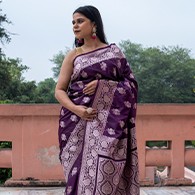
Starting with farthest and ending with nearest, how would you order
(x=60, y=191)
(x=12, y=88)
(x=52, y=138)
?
1. (x=12, y=88)
2. (x=52, y=138)
3. (x=60, y=191)

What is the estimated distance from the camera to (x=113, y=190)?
2039 millimetres

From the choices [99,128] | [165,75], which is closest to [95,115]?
[99,128]

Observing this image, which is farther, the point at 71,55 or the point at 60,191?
the point at 60,191

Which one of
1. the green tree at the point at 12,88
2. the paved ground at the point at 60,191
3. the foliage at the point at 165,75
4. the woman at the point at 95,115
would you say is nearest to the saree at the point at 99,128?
the woman at the point at 95,115

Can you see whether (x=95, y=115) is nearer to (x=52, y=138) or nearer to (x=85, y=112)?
(x=85, y=112)

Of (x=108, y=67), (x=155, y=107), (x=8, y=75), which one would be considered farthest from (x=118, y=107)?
(x=8, y=75)

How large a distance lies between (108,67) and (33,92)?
825 inches

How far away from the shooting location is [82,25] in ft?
6.81

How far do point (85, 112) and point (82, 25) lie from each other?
44 cm

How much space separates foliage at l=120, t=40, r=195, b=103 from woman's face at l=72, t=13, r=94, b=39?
3439cm

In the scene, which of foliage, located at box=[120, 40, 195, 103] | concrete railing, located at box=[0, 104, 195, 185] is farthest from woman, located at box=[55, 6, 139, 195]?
foliage, located at box=[120, 40, 195, 103]

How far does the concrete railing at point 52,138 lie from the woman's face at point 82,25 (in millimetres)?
1808

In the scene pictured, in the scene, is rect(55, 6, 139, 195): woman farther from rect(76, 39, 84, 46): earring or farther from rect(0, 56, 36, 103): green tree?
rect(0, 56, 36, 103): green tree

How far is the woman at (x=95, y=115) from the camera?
203 centimetres
